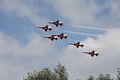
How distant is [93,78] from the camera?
614 feet

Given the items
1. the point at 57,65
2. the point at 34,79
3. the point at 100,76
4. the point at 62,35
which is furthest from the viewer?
the point at 100,76

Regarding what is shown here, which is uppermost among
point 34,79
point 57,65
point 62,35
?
point 57,65

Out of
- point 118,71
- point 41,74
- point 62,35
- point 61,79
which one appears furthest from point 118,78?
point 62,35

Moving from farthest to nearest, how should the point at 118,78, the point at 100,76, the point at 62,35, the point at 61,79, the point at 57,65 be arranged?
the point at 100,76
the point at 118,78
the point at 57,65
the point at 61,79
the point at 62,35

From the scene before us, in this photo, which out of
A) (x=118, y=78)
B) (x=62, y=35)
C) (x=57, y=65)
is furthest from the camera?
(x=118, y=78)

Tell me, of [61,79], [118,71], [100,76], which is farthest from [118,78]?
[61,79]

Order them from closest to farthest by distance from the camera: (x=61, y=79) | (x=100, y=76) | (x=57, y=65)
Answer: (x=61, y=79) < (x=57, y=65) < (x=100, y=76)

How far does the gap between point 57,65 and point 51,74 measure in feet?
56.6

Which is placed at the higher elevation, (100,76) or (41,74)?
(100,76)

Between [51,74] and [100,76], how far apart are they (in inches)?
2309

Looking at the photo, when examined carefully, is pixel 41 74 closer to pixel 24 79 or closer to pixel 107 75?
pixel 24 79

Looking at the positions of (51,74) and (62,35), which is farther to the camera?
(51,74)

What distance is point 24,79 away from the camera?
125 metres

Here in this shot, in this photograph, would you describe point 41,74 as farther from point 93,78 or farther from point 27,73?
point 93,78
